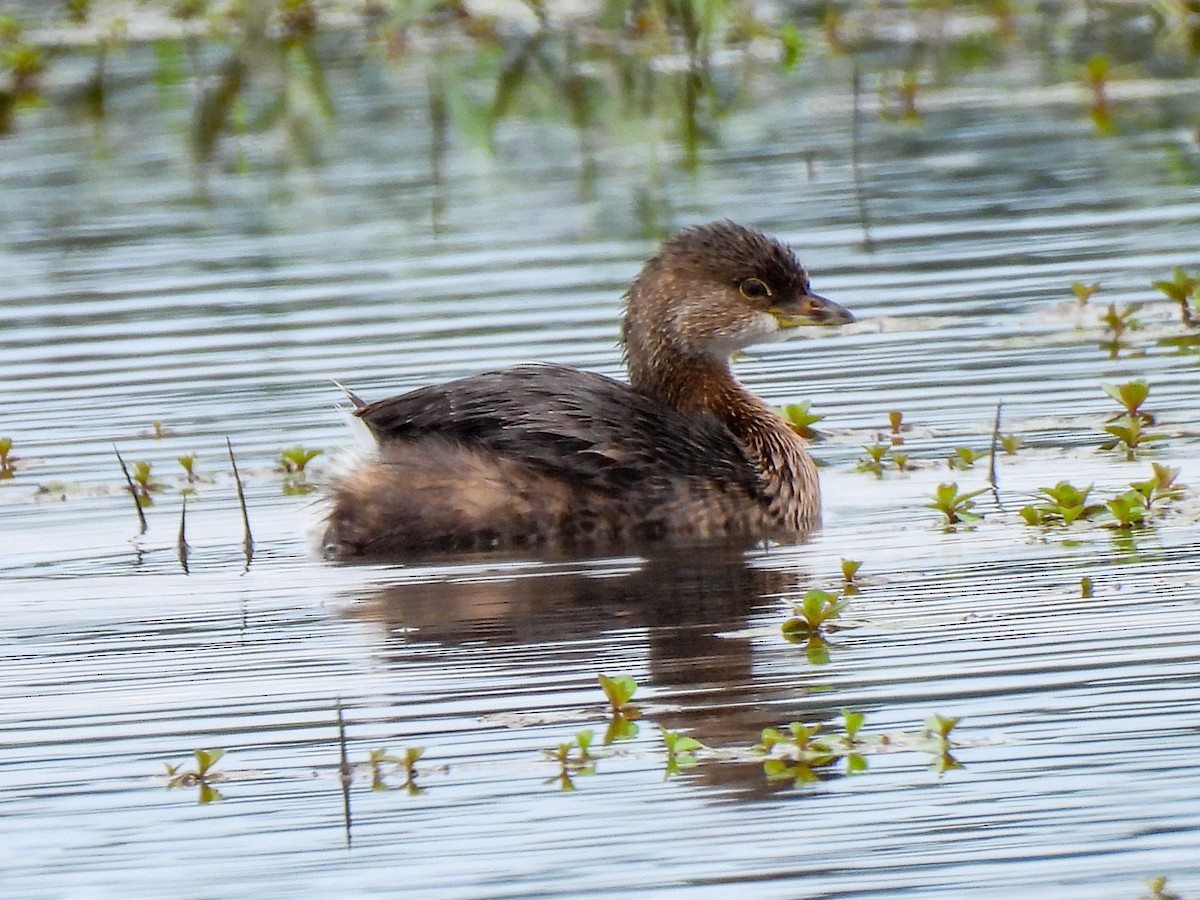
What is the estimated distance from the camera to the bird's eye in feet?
31.4

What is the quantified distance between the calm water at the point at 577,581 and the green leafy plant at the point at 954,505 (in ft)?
0.23

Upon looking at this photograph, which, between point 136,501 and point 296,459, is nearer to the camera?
point 136,501

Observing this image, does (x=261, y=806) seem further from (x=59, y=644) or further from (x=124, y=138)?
(x=124, y=138)

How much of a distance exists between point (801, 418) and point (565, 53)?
1186 centimetres

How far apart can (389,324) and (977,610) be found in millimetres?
5254

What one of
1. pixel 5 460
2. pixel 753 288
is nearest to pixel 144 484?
pixel 5 460

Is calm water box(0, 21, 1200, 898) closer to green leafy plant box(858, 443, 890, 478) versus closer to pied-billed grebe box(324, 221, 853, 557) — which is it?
green leafy plant box(858, 443, 890, 478)

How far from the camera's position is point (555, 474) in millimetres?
8609

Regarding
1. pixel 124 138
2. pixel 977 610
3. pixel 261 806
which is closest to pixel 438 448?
pixel 977 610

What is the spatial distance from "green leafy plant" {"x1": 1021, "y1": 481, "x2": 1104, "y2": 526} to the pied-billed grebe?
→ 2.93 ft

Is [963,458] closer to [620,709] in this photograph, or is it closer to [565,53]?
[620,709]

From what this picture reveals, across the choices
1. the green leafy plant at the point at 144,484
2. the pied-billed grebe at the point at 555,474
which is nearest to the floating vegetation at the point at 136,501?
the green leafy plant at the point at 144,484

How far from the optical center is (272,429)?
10039mm

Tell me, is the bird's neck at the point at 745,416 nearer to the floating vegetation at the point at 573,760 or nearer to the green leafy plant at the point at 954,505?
the green leafy plant at the point at 954,505
